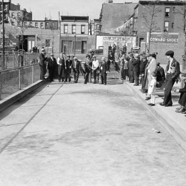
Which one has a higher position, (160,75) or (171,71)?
(171,71)

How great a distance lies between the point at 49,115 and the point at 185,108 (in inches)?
159

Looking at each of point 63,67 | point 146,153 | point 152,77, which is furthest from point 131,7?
point 146,153

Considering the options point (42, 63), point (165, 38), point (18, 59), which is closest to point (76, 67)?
point (42, 63)

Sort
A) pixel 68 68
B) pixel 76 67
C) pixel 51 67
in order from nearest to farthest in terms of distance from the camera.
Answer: pixel 76 67
pixel 68 68
pixel 51 67

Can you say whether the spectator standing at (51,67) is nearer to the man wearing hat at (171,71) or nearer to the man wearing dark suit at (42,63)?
the man wearing dark suit at (42,63)

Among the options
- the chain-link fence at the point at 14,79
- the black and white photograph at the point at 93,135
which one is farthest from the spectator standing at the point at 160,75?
the chain-link fence at the point at 14,79

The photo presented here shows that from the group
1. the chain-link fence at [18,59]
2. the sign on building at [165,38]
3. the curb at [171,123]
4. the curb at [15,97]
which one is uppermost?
→ the sign on building at [165,38]

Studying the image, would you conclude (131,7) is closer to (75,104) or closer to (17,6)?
(17,6)

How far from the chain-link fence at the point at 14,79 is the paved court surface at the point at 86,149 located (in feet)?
4.91

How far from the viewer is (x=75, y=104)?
452 inches

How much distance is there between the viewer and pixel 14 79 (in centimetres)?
1293

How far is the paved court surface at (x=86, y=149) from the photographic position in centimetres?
469

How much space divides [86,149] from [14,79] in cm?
767

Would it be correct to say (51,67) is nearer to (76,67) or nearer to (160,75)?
(76,67)
